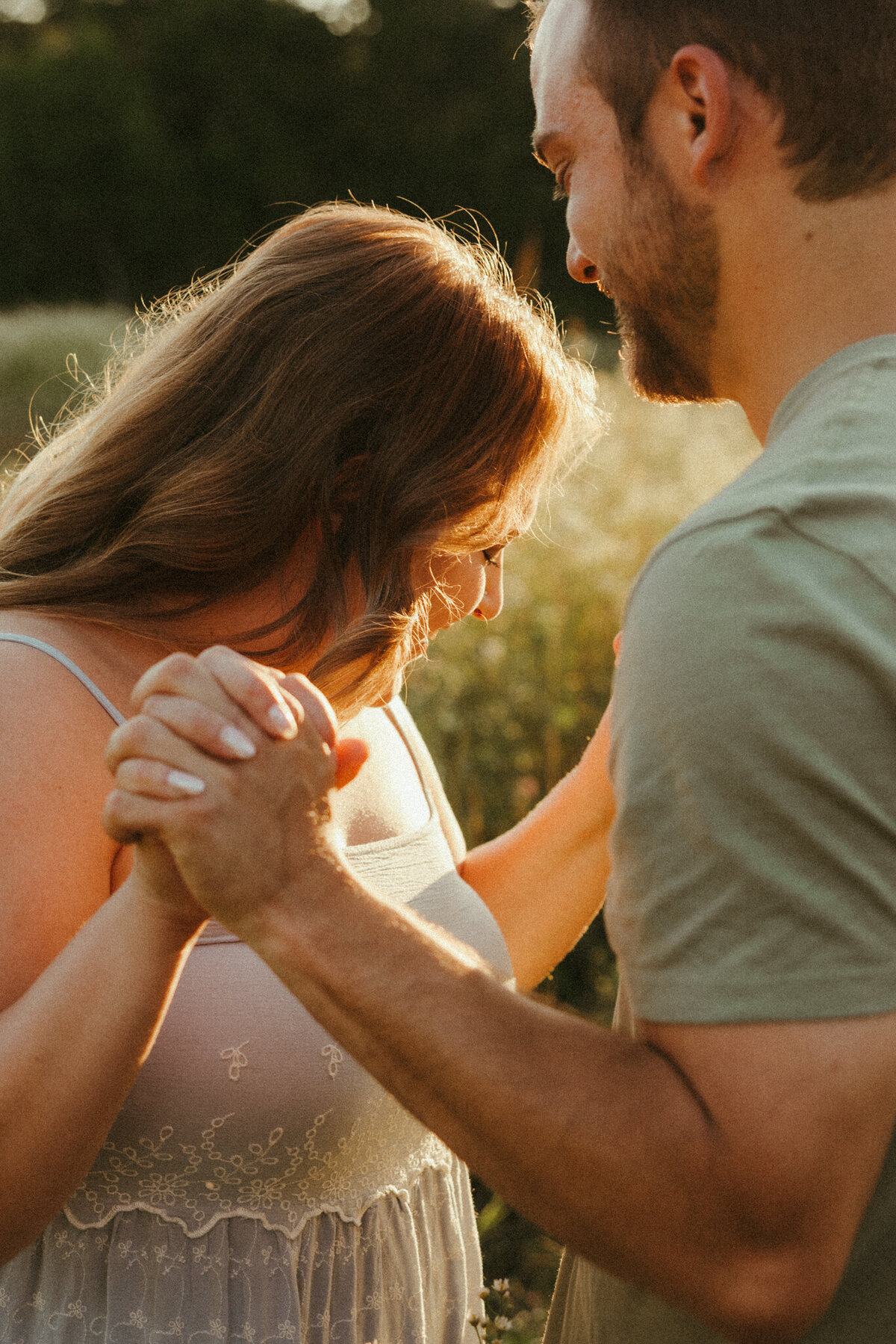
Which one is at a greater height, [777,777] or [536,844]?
[777,777]

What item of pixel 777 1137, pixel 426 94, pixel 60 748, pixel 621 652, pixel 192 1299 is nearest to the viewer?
pixel 777 1137

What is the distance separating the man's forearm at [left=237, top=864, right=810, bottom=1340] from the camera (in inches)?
39.4

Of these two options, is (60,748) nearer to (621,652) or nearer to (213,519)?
(213,519)

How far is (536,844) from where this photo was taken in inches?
92.0

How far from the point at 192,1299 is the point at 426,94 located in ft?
114

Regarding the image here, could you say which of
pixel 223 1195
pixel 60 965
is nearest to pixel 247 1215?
pixel 223 1195

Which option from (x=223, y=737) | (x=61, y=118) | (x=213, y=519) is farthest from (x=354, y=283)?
(x=61, y=118)

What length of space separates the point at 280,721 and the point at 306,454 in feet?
2.80

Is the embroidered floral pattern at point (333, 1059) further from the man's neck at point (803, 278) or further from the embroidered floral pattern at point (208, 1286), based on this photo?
the man's neck at point (803, 278)

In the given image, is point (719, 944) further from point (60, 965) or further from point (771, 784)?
point (60, 965)

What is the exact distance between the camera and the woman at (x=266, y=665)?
144cm

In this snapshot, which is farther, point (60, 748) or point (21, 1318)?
point (21, 1318)

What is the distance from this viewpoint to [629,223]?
148 centimetres

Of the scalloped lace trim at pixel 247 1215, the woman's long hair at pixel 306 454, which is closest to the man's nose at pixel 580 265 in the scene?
the woman's long hair at pixel 306 454
